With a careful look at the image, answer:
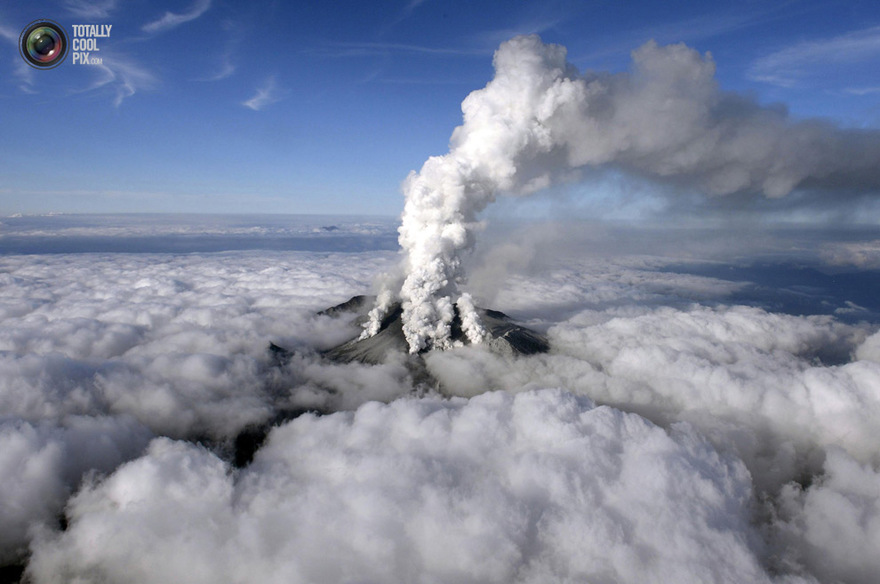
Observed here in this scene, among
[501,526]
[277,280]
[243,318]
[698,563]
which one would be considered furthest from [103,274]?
[698,563]

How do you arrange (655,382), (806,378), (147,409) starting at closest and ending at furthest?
(147,409), (806,378), (655,382)

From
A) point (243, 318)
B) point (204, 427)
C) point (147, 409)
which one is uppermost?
point (243, 318)

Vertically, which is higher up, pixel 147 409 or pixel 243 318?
pixel 243 318

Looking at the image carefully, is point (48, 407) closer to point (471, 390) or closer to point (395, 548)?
point (395, 548)

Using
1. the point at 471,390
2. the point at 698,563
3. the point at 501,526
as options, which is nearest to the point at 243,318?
the point at 471,390

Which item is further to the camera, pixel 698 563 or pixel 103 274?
pixel 103 274

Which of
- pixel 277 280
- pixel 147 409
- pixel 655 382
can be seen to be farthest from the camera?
pixel 277 280
